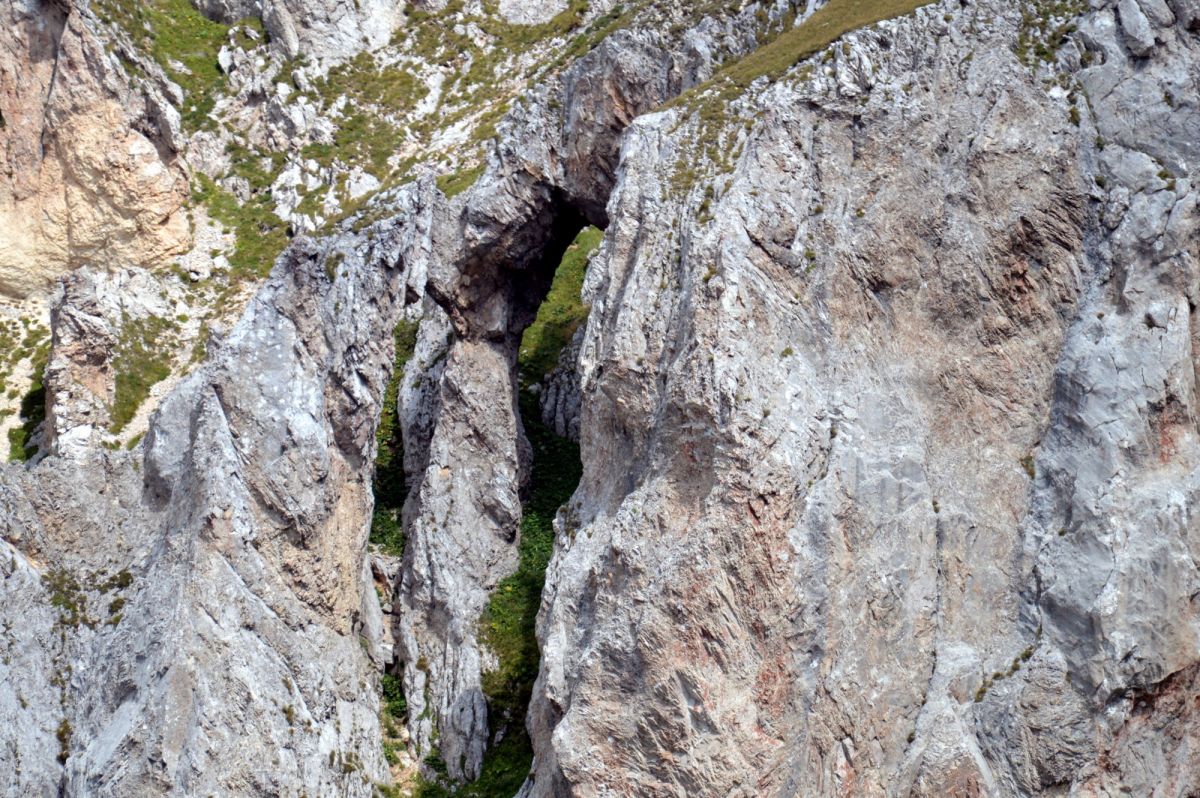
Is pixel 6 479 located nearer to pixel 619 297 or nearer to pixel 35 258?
pixel 35 258

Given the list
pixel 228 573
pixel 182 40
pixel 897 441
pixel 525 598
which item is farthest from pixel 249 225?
pixel 897 441

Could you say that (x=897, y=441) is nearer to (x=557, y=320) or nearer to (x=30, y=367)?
(x=557, y=320)


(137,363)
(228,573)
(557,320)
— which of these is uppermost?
(557,320)

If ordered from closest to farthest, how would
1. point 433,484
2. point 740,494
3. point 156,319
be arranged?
point 740,494 < point 433,484 < point 156,319

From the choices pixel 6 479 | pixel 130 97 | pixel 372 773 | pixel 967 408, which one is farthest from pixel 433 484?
pixel 130 97

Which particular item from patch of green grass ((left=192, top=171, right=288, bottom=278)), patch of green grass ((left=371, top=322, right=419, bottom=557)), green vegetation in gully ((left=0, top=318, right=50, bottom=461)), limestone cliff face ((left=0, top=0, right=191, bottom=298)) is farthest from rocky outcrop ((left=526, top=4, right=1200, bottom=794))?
limestone cliff face ((left=0, top=0, right=191, bottom=298))

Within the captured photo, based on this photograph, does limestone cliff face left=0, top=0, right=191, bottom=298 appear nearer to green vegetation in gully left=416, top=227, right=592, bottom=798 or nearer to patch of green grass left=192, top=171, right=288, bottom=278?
patch of green grass left=192, top=171, right=288, bottom=278
